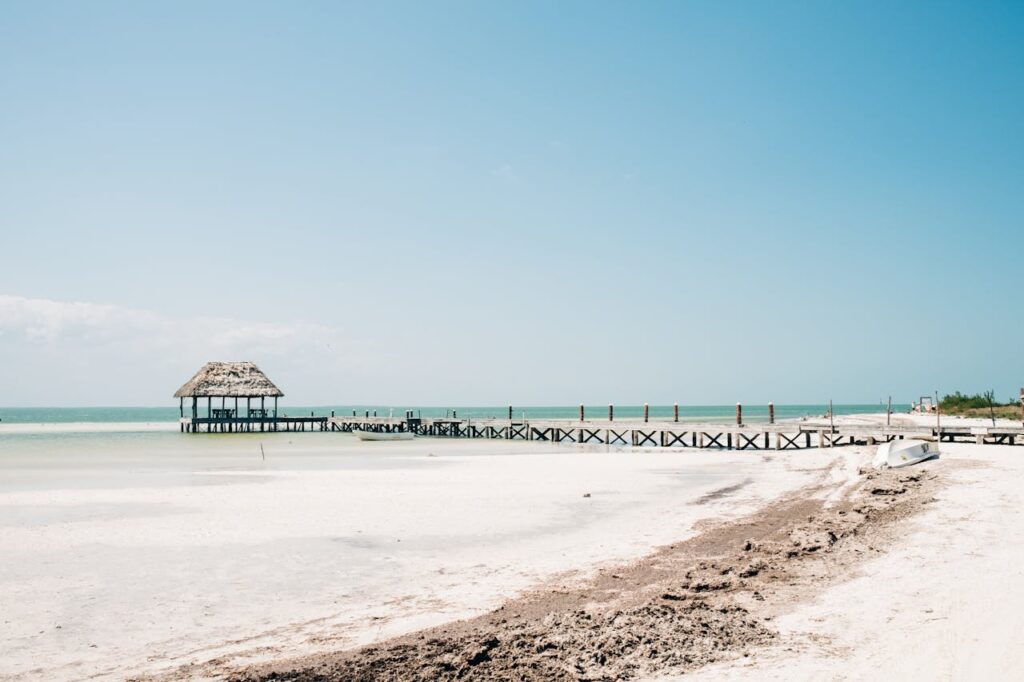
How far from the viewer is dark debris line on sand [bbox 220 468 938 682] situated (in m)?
6.14

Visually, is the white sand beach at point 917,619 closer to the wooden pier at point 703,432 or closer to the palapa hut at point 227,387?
the wooden pier at point 703,432

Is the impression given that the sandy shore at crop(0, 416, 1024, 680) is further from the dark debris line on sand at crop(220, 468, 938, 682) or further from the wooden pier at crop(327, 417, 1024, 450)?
the wooden pier at crop(327, 417, 1024, 450)

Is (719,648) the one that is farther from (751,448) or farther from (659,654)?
(751,448)

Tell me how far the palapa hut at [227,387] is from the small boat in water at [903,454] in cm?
4854

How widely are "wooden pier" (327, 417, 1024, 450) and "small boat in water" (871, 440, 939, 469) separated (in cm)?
387

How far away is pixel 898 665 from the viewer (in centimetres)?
573

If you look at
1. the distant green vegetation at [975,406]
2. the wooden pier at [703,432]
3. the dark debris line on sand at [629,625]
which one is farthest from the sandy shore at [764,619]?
the distant green vegetation at [975,406]

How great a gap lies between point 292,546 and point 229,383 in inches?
2039

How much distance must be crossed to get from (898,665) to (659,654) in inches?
73.3

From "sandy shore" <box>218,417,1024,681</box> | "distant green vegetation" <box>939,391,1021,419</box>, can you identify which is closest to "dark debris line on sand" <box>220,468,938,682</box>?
"sandy shore" <box>218,417,1024,681</box>

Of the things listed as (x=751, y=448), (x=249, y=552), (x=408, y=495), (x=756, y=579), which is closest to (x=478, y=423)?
(x=751, y=448)

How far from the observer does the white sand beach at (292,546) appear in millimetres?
7809

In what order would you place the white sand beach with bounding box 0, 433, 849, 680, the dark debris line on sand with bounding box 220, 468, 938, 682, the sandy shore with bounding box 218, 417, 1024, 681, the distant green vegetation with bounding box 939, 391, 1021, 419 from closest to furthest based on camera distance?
the sandy shore with bounding box 218, 417, 1024, 681
the dark debris line on sand with bounding box 220, 468, 938, 682
the white sand beach with bounding box 0, 433, 849, 680
the distant green vegetation with bounding box 939, 391, 1021, 419

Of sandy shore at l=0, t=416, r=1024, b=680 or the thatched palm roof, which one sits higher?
the thatched palm roof
